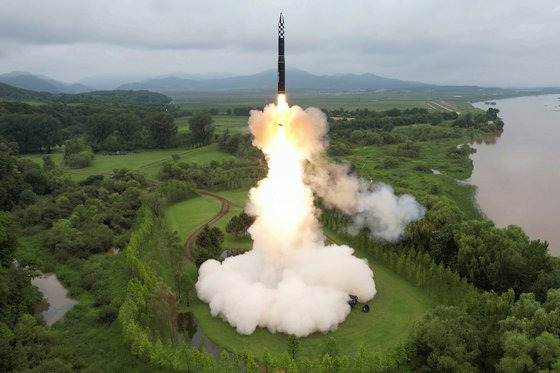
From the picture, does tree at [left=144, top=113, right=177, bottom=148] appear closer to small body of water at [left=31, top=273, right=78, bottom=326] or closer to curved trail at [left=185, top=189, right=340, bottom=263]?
curved trail at [left=185, top=189, right=340, bottom=263]

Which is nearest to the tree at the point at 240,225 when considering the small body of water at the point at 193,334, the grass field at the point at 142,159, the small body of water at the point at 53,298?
the small body of water at the point at 193,334

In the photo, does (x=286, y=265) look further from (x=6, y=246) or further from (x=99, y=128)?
Answer: (x=99, y=128)

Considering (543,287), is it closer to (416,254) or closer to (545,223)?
(416,254)

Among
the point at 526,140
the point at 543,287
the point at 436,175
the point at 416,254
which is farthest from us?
the point at 526,140

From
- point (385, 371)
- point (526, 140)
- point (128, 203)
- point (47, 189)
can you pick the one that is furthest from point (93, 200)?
point (526, 140)

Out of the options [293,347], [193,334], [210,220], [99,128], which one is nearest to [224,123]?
[99,128]

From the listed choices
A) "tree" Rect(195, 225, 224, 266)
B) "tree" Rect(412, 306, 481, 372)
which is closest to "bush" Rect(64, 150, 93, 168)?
"tree" Rect(195, 225, 224, 266)

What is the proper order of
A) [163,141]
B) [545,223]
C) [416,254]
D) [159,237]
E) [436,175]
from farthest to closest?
[163,141] < [436,175] < [545,223] < [159,237] < [416,254]
